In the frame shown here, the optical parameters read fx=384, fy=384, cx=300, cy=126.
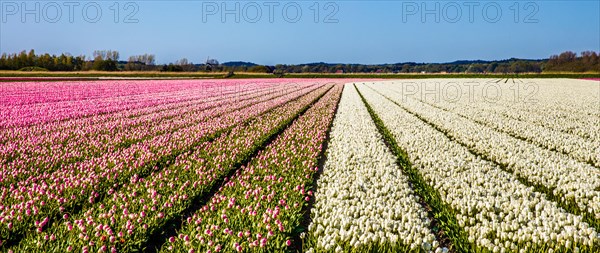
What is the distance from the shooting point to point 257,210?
5.95m

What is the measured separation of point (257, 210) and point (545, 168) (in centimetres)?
686

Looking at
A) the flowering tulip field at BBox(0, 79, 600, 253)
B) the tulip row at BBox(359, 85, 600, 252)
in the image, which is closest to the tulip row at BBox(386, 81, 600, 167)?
the flowering tulip field at BBox(0, 79, 600, 253)

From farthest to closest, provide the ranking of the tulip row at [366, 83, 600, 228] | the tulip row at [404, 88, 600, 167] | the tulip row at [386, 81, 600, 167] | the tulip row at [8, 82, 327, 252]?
the tulip row at [386, 81, 600, 167]
the tulip row at [404, 88, 600, 167]
the tulip row at [366, 83, 600, 228]
the tulip row at [8, 82, 327, 252]

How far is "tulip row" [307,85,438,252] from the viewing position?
4.94 meters

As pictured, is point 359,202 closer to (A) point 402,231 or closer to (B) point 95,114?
(A) point 402,231

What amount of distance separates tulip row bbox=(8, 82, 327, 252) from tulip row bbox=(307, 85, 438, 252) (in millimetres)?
2240

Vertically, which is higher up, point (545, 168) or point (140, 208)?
point (545, 168)

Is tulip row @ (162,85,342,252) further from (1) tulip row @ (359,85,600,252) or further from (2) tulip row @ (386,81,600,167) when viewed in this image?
(2) tulip row @ (386,81,600,167)

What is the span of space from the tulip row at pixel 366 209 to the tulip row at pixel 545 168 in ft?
8.87

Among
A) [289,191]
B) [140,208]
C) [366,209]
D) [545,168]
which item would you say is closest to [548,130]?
[545,168]

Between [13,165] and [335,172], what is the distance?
6884 mm

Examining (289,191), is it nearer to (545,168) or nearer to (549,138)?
(545,168)

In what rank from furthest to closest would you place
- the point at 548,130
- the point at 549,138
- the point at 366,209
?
the point at 548,130 < the point at 549,138 < the point at 366,209

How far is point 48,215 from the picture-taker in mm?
5758
